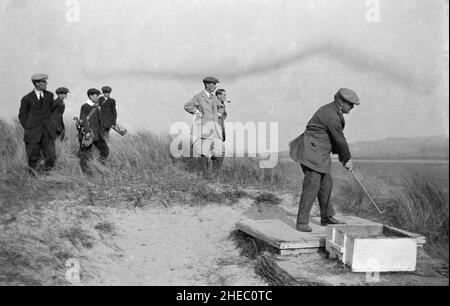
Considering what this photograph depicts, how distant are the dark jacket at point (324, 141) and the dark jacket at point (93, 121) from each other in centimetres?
452

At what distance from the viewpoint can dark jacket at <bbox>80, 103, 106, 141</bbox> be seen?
934cm

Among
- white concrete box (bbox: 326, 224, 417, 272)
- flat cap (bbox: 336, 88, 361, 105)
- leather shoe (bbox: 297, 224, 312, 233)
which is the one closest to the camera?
white concrete box (bbox: 326, 224, 417, 272)

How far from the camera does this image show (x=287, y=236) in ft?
20.0

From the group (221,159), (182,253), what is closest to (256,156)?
(221,159)

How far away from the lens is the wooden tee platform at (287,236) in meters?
5.83

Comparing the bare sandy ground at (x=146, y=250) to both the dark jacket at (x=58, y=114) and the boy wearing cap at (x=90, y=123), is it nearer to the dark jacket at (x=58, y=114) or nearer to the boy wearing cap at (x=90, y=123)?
the boy wearing cap at (x=90, y=123)

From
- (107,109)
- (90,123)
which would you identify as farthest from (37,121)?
(107,109)

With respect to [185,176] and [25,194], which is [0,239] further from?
[185,176]

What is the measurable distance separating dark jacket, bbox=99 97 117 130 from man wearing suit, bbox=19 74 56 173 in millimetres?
1044

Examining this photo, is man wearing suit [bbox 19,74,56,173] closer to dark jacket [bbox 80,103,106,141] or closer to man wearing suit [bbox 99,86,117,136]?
dark jacket [bbox 80,103,106,141]

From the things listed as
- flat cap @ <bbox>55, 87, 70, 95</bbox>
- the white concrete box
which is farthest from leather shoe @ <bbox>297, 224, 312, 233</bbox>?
flat cap @ <bbox>55, 87, 70, 95</bbox>

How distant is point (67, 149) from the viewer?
394 inches

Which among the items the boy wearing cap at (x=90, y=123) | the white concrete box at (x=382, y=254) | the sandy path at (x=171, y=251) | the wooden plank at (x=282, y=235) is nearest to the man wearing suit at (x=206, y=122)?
the sandy path at (x=171, y=251)

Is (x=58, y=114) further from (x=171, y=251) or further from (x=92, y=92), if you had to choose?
(x=171, y=251)
